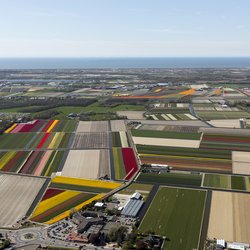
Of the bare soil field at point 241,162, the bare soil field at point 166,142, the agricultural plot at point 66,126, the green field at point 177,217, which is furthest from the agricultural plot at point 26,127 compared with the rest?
the bare soil field at point 241,162

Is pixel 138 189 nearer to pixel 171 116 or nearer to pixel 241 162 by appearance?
pixel 241 162

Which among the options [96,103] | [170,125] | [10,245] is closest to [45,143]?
[170,125]

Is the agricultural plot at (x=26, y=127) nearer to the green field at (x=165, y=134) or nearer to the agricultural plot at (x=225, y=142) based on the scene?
the green field at (x=165, y=134)

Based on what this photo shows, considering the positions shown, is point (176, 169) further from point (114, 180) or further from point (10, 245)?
point (10, 245)

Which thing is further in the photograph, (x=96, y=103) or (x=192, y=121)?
(x=96, y=103)

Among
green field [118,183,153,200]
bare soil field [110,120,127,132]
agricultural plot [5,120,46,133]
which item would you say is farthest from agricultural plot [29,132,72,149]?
green field [118,183,153,200]

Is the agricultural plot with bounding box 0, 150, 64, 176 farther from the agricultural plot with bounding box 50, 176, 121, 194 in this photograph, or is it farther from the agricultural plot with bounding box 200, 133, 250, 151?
the agricultural plot with bounding box 200, 133, 250, 151
